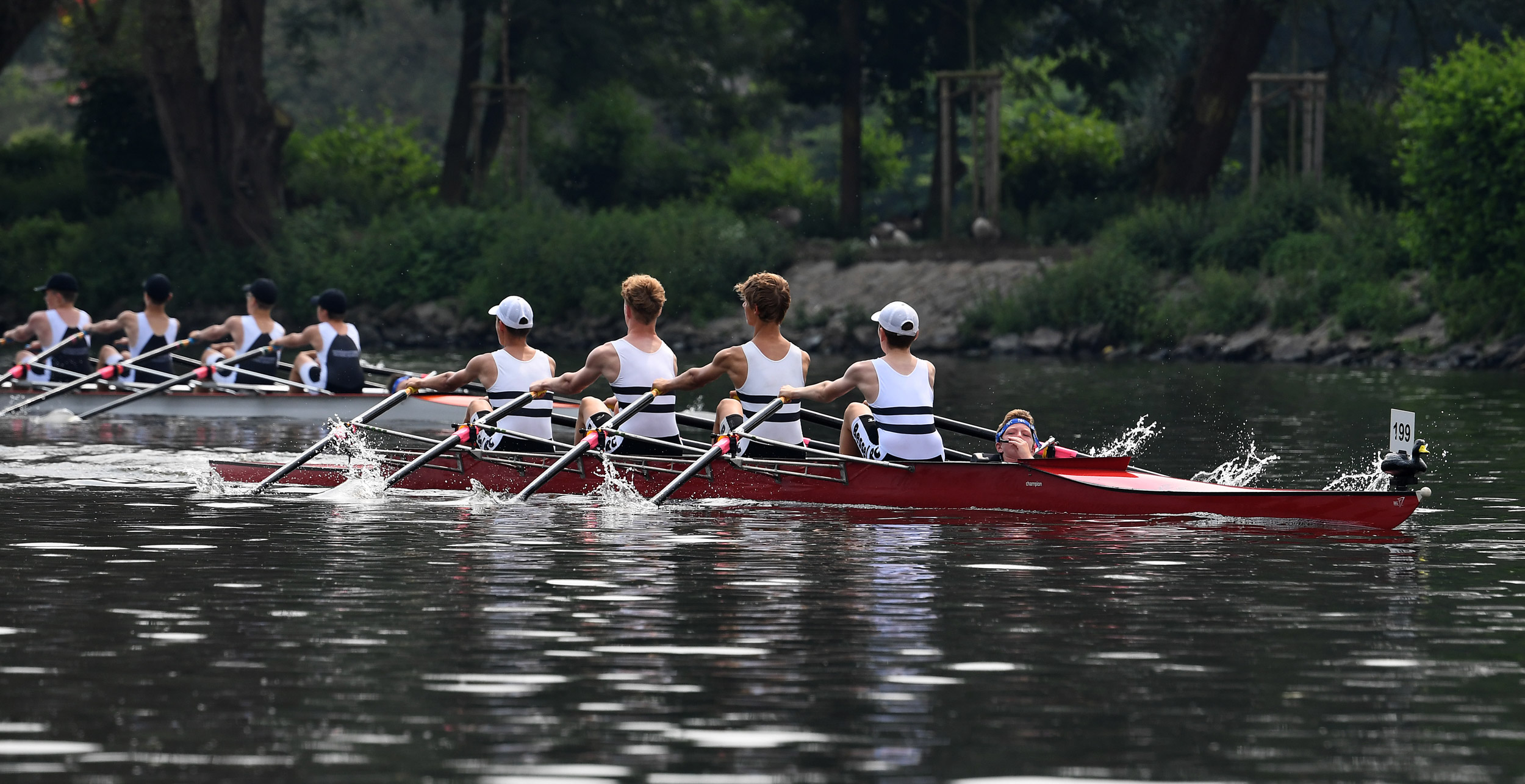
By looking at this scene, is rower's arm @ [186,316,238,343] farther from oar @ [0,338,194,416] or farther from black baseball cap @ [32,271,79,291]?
black baseball cap @ [32,271,79,291]

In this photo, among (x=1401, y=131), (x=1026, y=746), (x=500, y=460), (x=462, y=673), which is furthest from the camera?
(x=1401, y=131)

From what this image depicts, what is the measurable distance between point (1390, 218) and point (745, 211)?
19.6 m

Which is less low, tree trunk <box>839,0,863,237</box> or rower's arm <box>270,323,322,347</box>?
tree trunk <box>839,0,863,237</box>

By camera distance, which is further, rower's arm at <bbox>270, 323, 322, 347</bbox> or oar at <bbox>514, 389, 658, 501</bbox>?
rower's arm at <bbox>270, 323, 322, 347</bbox>

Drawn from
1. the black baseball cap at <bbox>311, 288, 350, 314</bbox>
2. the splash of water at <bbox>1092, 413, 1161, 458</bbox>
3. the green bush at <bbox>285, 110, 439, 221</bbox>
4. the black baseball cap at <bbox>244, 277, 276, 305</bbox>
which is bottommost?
the splash of water at <bbox>1092, 413, 1161, 458</bbox>

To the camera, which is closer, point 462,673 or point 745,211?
point 462,673

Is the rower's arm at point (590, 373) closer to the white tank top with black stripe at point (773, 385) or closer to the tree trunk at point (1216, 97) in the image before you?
the white tank top with black stripe at point (773, 385)

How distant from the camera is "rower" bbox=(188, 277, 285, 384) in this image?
2424 cm

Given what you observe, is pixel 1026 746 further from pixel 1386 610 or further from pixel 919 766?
pixel 1386 610

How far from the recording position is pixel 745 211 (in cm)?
5412

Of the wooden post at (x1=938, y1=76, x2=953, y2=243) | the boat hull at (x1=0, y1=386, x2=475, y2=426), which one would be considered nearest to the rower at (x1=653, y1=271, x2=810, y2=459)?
the boat hull at (x1=0, y1=386, x2=475, y2=426)

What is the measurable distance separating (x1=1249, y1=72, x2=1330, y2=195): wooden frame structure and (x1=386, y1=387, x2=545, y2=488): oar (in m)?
25.4

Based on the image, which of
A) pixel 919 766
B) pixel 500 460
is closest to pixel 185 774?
pixel 919 766

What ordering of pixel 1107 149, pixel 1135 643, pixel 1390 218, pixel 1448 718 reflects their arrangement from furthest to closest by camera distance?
pixel 1107 149 < pixel 1390 218 < pixel 1135 643 < pixel 1448 718
